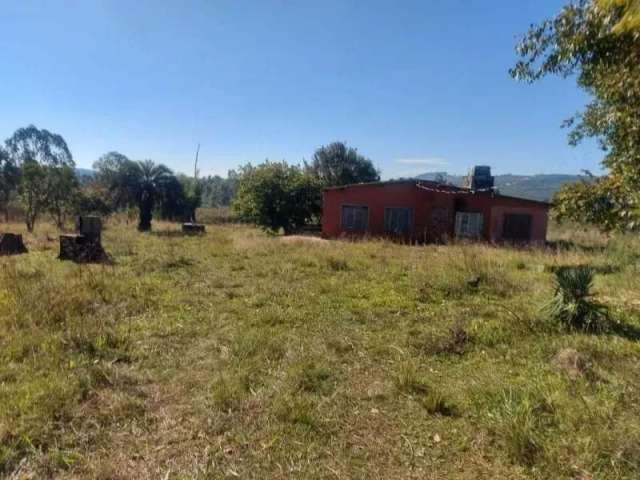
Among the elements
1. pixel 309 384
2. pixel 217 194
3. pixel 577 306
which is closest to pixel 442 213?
pixel 577 306

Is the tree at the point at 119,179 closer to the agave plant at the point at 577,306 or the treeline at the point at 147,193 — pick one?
the treeline at the point at 147,193

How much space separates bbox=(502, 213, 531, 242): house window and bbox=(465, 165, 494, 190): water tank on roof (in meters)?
3.38

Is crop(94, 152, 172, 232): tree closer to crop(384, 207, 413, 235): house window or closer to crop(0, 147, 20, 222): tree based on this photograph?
crop(384, 207, 413, 235): house window

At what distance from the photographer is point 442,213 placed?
19031 mm

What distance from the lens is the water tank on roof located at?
22.1 metres

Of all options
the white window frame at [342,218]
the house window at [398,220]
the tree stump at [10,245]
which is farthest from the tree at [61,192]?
the house window at [398,220]

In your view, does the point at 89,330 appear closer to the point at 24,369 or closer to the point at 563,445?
the point at 24,369

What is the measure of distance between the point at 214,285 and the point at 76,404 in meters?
4.45

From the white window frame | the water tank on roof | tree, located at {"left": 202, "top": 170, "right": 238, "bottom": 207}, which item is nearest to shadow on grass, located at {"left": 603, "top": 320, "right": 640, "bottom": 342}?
the white window frame

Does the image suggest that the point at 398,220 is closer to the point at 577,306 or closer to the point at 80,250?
the point at 80,250

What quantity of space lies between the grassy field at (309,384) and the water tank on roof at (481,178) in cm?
1626

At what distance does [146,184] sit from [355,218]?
42.9 ft

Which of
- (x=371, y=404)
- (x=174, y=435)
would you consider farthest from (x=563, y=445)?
(x=174, y=435)

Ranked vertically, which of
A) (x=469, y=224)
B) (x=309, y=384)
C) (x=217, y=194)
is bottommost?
(x=309, y=384)
